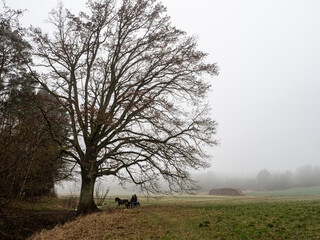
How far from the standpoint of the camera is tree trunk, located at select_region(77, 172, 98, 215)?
15.8m

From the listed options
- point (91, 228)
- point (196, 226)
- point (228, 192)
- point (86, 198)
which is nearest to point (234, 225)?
point (196, 226)

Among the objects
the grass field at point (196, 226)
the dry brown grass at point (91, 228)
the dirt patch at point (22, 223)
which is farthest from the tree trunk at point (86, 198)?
the grass field at point (196, 226)

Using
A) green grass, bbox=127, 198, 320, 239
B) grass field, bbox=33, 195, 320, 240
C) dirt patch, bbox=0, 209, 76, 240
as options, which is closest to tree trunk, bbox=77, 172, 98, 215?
dirt patch, bbox=0, 209, 76, 240

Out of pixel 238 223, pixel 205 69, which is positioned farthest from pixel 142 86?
pixel 238 223

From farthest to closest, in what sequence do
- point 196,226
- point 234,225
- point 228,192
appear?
point 228,192
point 196,226
point 234,225

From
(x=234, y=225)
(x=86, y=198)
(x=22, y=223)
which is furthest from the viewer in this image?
(x=86, y=198)

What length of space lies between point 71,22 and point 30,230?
1575 cm

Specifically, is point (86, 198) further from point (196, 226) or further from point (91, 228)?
point (196, 226)

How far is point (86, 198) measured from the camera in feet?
53.1

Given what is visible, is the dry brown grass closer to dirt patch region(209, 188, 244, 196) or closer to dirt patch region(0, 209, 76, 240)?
dirt patch region(0, 209, 76, 240)

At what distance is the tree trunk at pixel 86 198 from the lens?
1585cm

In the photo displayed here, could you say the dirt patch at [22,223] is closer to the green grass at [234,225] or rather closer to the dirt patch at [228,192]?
the green grass at [234,225]

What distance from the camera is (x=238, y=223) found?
35.4 ft

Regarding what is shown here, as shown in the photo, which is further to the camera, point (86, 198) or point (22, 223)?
point (86, 198)
